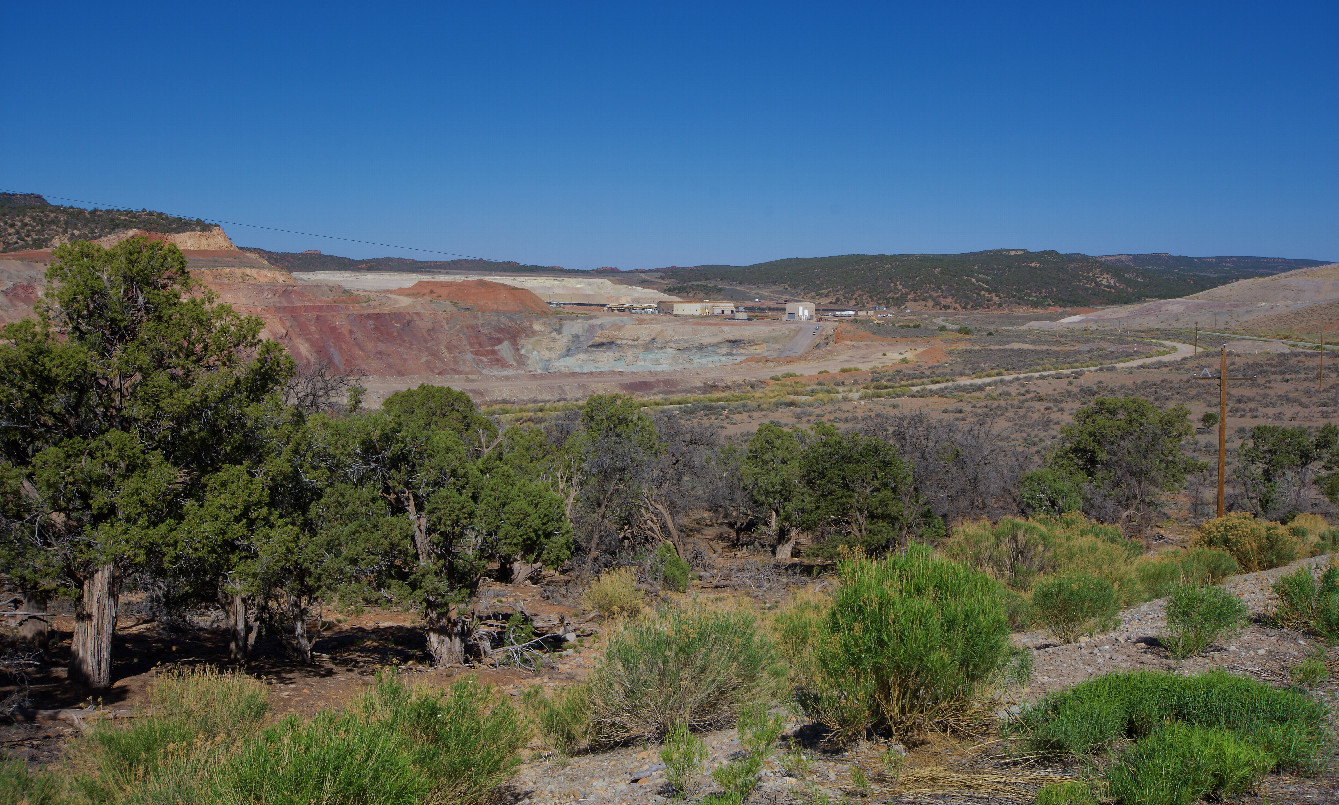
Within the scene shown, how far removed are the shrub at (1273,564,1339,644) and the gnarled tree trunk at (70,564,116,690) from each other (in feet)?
42.0

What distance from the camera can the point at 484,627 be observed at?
13.5m

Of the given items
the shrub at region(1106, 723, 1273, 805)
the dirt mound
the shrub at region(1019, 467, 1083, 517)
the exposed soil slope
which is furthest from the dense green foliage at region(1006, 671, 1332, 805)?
the exposed soil slope

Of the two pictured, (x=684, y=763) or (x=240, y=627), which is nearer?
(x=684, y=763)

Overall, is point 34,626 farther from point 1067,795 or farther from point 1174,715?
point 1174,715

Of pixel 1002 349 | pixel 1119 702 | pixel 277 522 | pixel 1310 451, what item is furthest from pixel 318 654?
pixel 1002 349

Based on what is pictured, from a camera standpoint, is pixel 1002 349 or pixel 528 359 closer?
pixel 528 359

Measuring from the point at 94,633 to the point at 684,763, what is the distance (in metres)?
7.85

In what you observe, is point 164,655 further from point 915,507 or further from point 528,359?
point 528,359

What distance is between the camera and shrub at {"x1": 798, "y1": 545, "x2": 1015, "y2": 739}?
538 centimetres

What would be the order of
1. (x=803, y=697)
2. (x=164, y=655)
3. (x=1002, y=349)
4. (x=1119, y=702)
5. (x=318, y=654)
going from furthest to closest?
(x=1002, y=349) → (x=318, y=654) → (x=164, y=655) → (x=803, y=697) → (x=1119, y=702)

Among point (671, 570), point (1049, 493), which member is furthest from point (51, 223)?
point (1049, 493)

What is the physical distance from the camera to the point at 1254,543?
13289 millimetres

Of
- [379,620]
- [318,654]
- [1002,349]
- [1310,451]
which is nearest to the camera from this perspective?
[318,654]

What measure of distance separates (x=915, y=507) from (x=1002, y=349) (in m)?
62.8
